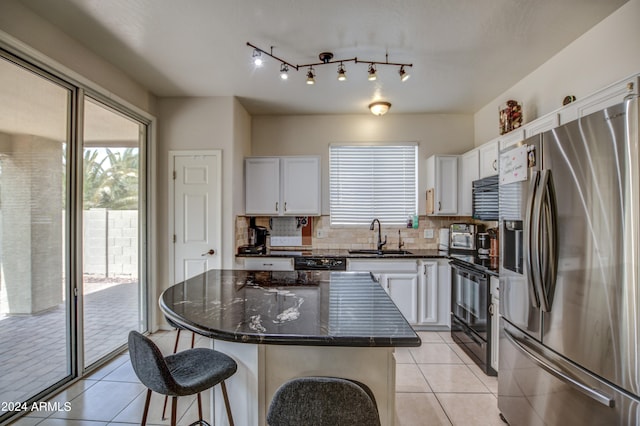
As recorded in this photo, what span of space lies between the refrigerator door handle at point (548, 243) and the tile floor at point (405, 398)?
1.08 m

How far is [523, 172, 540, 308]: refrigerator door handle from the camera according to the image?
1.61 meters

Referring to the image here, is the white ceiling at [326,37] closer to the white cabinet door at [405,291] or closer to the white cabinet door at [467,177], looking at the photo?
the white cabinet door at [467,177]

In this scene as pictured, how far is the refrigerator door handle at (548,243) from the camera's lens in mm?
1487

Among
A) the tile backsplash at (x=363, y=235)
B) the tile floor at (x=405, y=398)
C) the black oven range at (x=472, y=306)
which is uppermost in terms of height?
the tile backsplash at (x=363, y=235)

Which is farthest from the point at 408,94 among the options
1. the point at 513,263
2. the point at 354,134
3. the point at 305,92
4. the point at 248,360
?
the point at 248,360

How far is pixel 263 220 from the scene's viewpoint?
13.4 feet

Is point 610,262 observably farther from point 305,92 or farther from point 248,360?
point 305,92

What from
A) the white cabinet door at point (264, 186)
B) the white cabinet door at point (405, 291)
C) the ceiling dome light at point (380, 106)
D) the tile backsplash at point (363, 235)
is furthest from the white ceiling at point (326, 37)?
the white cabinet door at point (405, 291)

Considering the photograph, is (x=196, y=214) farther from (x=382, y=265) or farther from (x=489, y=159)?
(x=489, y=159)

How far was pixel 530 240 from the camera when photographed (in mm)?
1613

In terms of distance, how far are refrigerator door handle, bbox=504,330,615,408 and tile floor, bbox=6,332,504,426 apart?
0.64m

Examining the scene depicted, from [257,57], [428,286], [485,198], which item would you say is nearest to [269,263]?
[428,286]

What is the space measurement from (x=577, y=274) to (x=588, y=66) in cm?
183

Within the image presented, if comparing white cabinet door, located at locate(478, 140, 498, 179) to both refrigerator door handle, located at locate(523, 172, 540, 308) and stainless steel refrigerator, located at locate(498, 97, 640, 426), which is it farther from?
refrigerator door handle, located at locate(523, 172, 540, 308)
